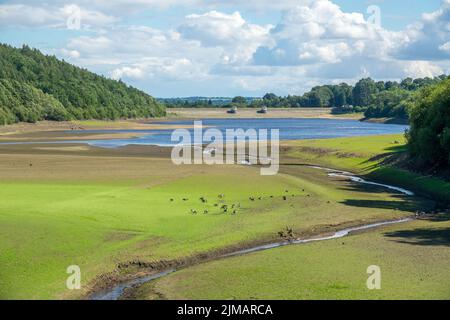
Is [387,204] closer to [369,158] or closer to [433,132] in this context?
[433,132]

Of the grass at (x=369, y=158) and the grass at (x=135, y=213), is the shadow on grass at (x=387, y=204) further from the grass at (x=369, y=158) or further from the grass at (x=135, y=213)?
the grass at (x=369, y=158)

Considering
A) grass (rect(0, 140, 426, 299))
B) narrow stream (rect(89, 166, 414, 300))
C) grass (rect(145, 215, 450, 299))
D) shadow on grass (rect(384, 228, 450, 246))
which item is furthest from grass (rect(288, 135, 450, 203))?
grass (rect(145, 215, 450, 299))

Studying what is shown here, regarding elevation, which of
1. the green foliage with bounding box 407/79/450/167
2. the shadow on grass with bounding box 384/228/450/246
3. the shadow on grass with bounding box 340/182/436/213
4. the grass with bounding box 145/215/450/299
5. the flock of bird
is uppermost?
the green foliage with bounding box 407/79/450/167

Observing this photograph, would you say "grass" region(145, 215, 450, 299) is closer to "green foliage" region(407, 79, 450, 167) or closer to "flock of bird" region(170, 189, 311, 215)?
"flock of bird" region(170, 189, 311, 215)

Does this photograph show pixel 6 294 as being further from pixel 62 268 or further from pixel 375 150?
pixel 375 150

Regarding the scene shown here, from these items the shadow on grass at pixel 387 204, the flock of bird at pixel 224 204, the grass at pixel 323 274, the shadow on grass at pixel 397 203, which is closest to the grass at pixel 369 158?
the shadow on grass at pixel 397 203
